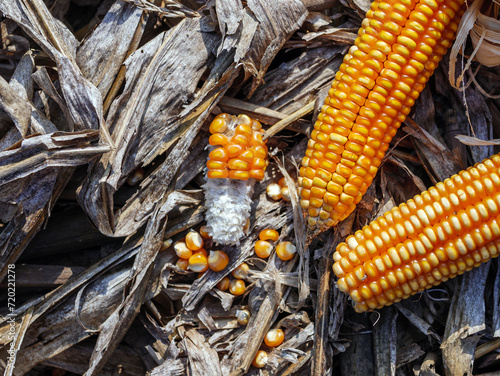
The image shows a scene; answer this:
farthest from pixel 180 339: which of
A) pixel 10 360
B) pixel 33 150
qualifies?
pixel 33 150

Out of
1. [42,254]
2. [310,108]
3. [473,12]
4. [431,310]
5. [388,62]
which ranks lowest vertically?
[431,310]

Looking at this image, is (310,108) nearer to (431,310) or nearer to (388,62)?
(388,62)

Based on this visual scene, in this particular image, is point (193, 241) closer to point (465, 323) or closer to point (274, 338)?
point (274, 338)

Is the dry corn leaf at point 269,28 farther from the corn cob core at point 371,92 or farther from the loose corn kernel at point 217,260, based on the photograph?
the loose corn kernel at point 217,260

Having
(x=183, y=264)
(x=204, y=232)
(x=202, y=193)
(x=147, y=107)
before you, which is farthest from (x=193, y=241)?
(x=147, y=107)

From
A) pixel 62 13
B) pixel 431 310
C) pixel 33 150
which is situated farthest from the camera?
pixel 62 13
